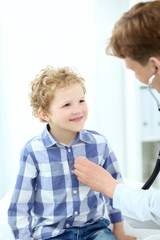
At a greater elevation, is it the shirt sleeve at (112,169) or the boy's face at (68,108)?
the boy's face at (68,108)

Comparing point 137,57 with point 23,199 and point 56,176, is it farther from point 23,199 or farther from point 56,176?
point 23,199

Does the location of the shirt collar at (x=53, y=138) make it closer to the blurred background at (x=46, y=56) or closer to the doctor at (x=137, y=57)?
the doctor at (x=137, y=57)

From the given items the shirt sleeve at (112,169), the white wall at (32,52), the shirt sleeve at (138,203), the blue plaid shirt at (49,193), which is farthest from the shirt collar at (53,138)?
the white wall at (32,52)

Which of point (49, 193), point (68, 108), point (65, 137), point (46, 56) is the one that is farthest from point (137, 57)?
point (46, 56)

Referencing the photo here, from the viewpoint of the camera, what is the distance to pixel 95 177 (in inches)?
43.5

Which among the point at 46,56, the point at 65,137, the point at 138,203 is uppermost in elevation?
the point at 46,56

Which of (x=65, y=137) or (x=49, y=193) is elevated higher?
(x=65, y=137)

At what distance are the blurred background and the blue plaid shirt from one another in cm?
94

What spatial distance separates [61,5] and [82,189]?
145 centimetres

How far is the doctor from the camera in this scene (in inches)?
34.8

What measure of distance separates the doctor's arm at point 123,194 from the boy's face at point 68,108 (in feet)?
0.47

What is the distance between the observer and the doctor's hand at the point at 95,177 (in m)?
1.08

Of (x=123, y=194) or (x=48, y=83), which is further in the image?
(x=48, y=83)

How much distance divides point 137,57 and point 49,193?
0.64 m
